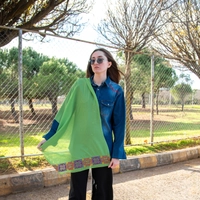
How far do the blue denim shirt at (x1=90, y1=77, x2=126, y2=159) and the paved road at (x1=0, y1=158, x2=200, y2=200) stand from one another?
126 centimetres

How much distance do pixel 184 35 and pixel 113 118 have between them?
16.2 ft

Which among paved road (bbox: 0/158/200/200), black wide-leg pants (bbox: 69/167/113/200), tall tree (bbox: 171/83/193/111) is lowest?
paved road (bbox: 0/158/200/200)

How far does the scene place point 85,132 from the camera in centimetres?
185

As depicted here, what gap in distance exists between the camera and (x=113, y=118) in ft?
6.24

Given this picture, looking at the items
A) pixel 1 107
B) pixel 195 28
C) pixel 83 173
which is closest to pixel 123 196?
pixel 83 173

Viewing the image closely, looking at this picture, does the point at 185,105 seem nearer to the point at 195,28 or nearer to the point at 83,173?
the point at 195,28

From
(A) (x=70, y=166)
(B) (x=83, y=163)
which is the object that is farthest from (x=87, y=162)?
(A) (x=70, y=166)

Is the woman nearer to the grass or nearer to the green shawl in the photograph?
the green shawl

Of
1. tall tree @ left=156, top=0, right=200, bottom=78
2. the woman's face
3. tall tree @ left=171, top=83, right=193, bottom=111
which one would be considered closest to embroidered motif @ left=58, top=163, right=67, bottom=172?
the woman's face

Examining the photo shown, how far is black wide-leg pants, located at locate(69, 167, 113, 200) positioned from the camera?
184 centimetres

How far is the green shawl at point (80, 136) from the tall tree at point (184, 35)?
3.76 m

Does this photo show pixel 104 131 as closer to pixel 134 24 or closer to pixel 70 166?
pixel 70 166

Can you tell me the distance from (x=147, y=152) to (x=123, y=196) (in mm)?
1645

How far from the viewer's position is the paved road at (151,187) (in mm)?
2857
